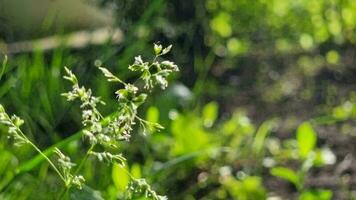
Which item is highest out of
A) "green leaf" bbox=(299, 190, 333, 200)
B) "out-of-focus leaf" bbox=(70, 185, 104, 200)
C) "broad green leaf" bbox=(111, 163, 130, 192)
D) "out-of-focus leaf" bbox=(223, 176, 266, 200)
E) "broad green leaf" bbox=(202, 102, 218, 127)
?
"broad green leaf" bbox=(202, 102, 218, 127)

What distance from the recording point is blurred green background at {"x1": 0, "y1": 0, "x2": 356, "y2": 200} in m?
2.48

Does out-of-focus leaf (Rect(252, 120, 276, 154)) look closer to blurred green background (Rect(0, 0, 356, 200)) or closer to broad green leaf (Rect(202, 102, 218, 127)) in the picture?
blurred green background (Rect(0, 0, 356, 200))

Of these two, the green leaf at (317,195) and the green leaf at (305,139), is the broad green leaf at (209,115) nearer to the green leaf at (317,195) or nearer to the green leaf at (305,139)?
the green leaf at (305,139)

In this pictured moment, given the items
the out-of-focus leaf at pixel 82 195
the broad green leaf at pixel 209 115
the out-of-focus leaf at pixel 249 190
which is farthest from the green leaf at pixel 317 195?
the out-of-focus leaf at pixel 82 195

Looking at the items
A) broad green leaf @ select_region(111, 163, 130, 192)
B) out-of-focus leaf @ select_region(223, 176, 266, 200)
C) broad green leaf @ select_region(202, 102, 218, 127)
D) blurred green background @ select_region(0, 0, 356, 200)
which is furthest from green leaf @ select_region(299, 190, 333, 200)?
broad green leaf @ select_region(202, 102, 218, 127)

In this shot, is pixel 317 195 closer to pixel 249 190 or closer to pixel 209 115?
pixel 249 190

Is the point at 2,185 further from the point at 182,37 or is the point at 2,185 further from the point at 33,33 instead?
the point at 33,33

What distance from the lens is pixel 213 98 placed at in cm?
369

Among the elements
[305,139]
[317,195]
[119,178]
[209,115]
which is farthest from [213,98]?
[119,178]

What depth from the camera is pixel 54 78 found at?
9.43ft

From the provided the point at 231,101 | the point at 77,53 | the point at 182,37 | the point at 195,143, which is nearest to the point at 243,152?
the point at 195,143

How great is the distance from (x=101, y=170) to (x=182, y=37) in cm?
186

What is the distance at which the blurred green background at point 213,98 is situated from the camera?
8.14ft

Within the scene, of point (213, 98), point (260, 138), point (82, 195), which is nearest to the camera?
point (82, 195)
